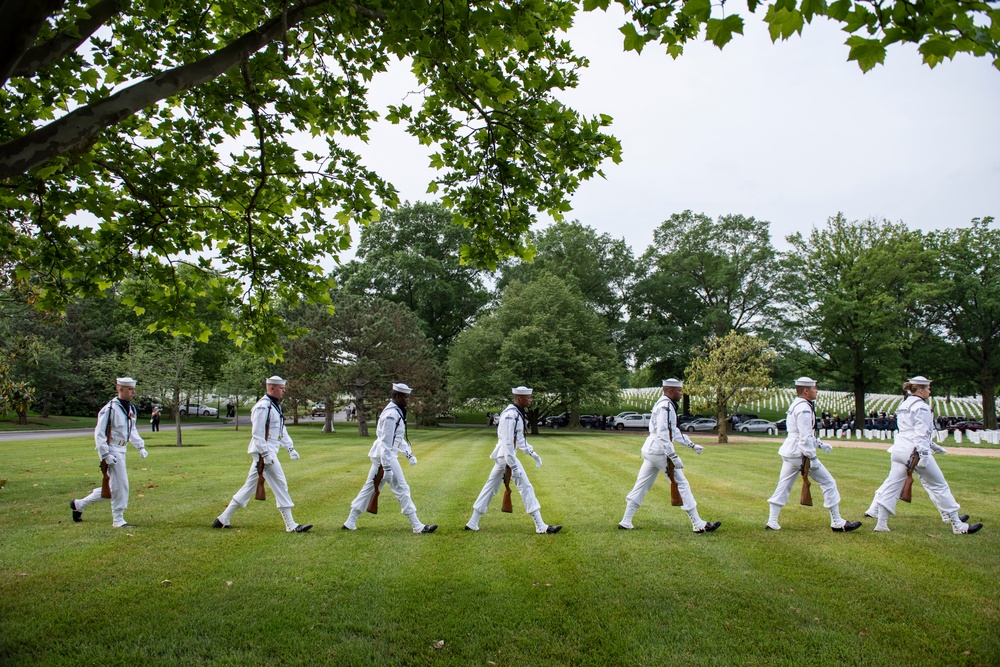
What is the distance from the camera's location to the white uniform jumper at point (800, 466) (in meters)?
8.70

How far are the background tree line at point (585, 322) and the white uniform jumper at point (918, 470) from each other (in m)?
20.3

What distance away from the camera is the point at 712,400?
1236 inches

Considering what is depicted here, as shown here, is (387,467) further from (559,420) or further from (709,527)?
(559,420)

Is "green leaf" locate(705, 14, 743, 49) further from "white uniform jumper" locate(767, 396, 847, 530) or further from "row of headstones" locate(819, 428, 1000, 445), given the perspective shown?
"row of headstones" locate(819, 428, 1000, 445)

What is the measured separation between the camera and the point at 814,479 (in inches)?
347

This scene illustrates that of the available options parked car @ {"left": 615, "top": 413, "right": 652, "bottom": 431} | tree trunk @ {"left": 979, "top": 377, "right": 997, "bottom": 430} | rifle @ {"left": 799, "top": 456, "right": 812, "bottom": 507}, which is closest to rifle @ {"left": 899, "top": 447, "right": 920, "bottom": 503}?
rifle @ {"left": 799, "top": 456, "right": 812, "bottom": 507}

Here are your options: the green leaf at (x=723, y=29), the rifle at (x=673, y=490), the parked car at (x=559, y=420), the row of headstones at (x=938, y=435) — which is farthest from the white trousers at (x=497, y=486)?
the parked car at (x=559, y=420)

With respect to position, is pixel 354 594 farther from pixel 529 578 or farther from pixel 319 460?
pixel 319 460

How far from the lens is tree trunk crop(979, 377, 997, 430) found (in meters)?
40.2

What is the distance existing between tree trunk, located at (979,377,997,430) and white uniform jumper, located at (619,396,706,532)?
144 feet

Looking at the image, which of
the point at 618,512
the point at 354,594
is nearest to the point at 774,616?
the point at 354,594

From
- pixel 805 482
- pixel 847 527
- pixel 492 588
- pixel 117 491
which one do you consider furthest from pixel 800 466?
pixel 117 491

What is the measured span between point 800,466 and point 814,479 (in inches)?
10.6

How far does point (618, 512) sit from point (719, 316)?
44.0m
